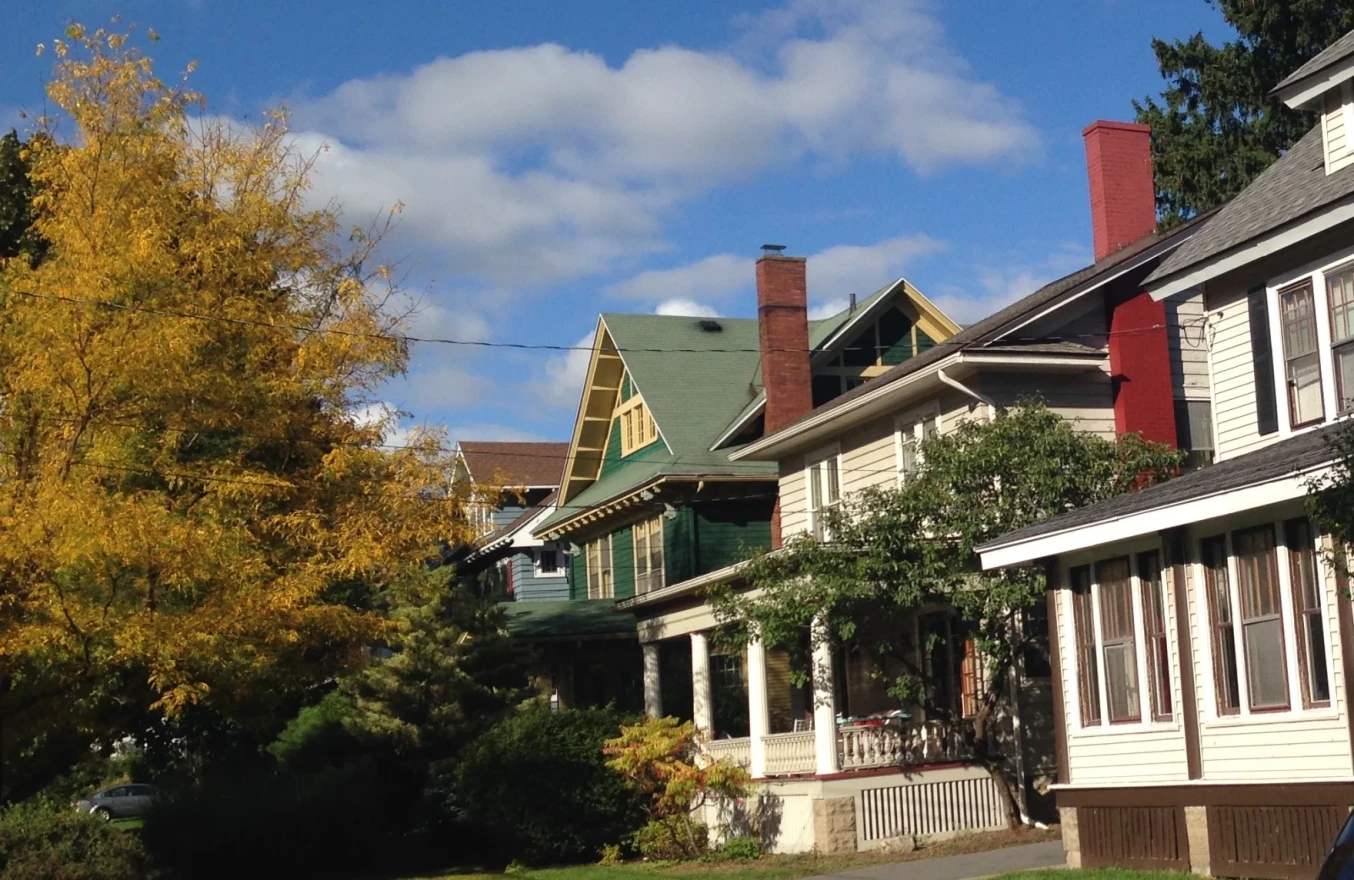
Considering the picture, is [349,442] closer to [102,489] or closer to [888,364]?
[102,489]

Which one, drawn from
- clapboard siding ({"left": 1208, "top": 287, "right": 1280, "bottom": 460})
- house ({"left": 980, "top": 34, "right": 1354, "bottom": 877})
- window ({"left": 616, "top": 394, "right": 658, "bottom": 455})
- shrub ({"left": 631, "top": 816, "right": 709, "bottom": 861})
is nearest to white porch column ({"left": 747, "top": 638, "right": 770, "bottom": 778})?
shrub ({"left": 631, "top": 816, "right": 709, "bottom": 861})

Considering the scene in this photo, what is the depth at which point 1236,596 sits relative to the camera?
52.4 feet

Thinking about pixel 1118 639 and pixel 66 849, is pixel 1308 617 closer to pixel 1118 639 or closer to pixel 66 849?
pixel 1118 639

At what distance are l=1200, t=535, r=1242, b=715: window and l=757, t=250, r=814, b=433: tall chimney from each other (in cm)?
1508

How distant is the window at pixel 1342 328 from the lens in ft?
54.5

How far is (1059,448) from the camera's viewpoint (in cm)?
2119

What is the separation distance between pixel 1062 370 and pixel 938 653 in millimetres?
5363

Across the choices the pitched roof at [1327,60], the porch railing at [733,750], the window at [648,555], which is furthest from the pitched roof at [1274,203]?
the window at [648,555]

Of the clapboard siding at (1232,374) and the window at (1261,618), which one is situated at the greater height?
the clapboard siding at (1232,374)

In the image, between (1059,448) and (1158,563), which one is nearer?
(1158,563)

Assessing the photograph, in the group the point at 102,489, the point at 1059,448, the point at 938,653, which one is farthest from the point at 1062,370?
the point at 102,489

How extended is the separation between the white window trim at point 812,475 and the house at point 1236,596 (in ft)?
33.8

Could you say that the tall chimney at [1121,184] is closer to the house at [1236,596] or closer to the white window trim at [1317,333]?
the house at [1236,596]

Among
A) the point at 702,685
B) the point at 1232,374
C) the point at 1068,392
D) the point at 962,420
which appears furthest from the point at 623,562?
the point at 1232,374
